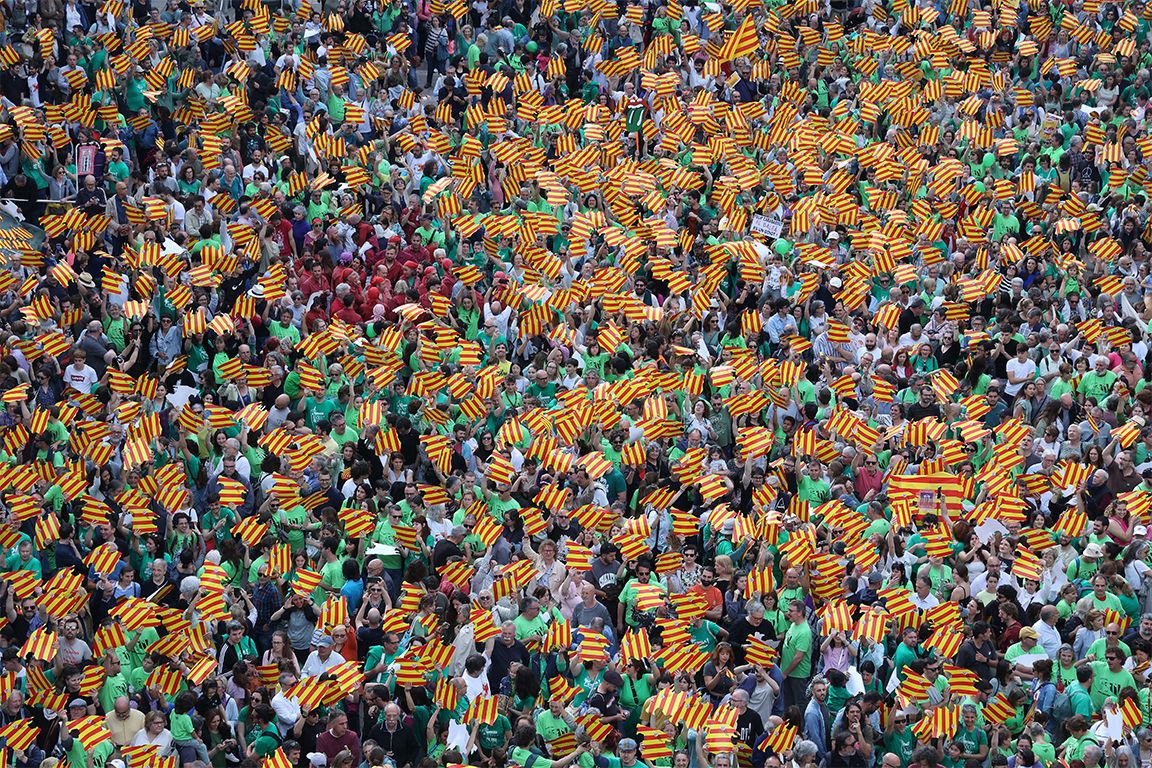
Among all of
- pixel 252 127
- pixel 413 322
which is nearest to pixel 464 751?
pixel 413 322

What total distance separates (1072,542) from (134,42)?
53.0ft

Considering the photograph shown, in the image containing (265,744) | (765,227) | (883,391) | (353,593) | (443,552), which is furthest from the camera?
(765,227)

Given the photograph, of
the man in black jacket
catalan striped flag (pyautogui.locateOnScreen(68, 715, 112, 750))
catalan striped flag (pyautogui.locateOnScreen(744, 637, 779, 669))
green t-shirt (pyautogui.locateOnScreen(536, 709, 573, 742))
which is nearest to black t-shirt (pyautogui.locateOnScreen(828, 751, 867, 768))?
catalan striped flag (pyautogui.locateOnScreen(744, 637, 779, 669))

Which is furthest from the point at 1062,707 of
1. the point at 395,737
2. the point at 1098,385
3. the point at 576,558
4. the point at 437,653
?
the point at 1098,385

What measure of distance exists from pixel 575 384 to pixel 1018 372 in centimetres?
493

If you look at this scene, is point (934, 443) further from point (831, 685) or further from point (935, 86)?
point (935, 86)

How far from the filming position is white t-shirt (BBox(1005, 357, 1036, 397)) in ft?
80.6

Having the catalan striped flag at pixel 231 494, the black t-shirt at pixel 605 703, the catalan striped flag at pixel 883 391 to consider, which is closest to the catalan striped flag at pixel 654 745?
the black t-shirt at pixel 605 703

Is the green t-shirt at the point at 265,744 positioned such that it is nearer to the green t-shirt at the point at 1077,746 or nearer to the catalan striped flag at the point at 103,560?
the catalan striped flag at the point at 103,560

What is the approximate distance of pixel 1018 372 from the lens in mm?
24562

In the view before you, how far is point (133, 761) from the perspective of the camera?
17672mm

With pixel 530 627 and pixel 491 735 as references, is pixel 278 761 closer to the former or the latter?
pixel 491 735

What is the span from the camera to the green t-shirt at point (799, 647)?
19031mm

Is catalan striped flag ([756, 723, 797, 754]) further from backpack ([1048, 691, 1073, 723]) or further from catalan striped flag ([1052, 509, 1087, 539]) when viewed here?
catalan striped flag ([1052, 509, 1087, 539])
